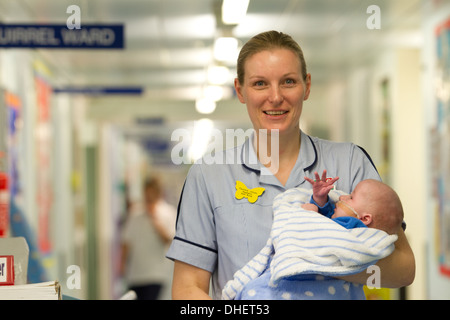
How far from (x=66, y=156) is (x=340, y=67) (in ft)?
11.9

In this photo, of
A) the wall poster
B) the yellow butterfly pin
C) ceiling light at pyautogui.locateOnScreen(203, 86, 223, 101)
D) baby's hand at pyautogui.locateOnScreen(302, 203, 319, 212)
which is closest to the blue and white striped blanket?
baby's hand at pyautogui.locateOnScreen(302, 203, 319, 212)

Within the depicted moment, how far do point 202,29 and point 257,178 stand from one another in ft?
2.63

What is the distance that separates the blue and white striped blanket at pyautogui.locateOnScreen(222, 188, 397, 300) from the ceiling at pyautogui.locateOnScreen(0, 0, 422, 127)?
38 centimetres

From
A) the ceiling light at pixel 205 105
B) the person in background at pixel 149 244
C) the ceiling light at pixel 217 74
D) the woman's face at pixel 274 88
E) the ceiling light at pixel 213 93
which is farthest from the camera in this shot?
the person in background at pixel 149 244

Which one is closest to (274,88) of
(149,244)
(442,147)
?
(442,147)

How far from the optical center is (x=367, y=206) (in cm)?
112

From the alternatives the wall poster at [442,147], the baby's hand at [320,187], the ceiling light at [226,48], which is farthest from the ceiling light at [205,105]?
the wall poster at [442,147]

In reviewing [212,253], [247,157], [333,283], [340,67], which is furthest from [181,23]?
[333,283]

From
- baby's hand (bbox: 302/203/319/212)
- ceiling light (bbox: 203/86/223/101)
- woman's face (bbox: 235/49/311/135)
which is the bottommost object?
baby's hand (bbox: 302/203/319/212)

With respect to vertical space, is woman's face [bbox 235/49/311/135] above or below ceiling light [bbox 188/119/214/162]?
above

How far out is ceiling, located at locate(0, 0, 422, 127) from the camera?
4.91 ft

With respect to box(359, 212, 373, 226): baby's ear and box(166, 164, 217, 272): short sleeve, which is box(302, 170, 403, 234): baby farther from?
box(166, 164, 217, 272): short sleeve

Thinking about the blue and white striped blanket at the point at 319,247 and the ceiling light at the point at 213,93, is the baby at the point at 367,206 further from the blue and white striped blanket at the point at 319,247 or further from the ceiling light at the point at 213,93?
the ceiling light at the point at 213,93

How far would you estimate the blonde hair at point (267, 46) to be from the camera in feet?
3.93
